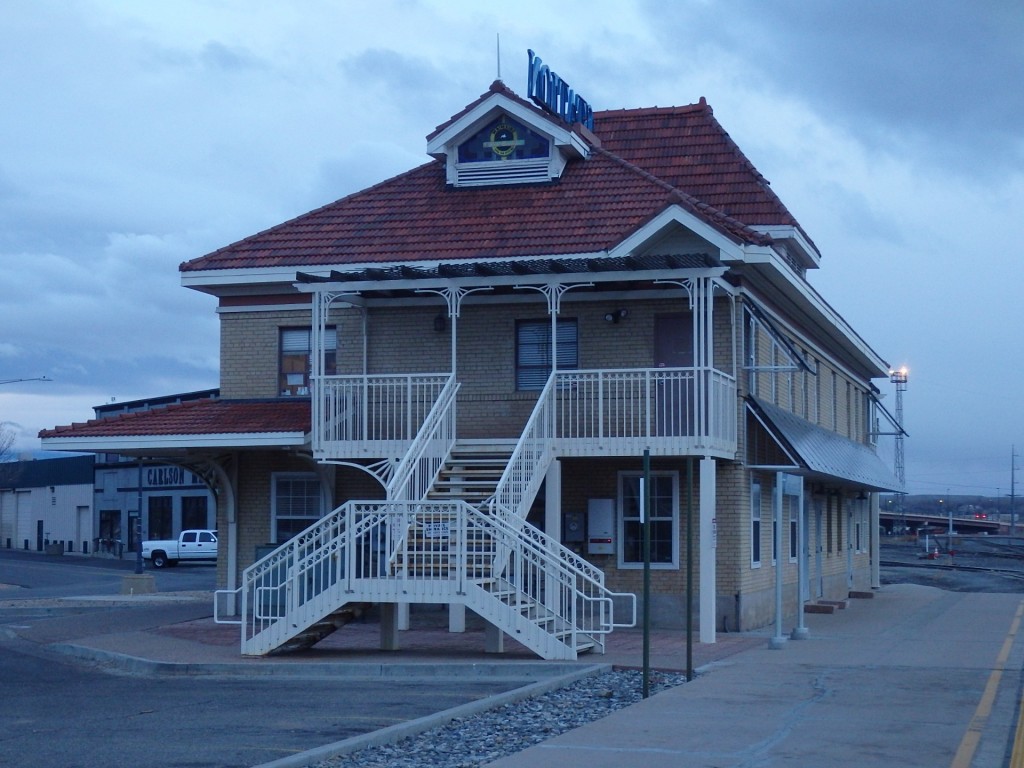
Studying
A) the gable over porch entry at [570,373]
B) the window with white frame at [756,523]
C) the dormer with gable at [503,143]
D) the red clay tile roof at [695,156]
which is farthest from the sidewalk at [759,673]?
the dormer with gable at [503,143]

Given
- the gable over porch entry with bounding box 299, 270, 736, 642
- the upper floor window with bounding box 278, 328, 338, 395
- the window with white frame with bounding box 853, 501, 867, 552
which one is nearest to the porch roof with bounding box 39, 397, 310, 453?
the upper floor window with bounding box 278, 328, 338, 395

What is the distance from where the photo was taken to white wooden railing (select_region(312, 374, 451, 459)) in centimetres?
2191

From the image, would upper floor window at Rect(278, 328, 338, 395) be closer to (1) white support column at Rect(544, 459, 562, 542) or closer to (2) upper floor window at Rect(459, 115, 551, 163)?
(2) upper floor window at Rect(459, 115, 551, 163)

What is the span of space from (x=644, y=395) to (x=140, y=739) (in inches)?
488

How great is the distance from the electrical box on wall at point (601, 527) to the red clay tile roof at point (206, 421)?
16.2 feet

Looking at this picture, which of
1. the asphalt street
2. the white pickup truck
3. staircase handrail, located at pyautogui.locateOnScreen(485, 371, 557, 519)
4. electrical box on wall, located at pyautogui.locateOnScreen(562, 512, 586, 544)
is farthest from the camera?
the white pickup truck

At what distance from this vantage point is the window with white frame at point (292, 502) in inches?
981

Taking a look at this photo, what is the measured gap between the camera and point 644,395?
22.6 meters

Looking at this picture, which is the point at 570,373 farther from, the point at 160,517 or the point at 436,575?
the point at 160,517

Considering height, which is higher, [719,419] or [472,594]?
[719,419]

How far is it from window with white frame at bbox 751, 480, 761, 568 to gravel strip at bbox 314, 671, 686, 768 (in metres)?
8.16

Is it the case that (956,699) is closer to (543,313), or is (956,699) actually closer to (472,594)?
(472,594)

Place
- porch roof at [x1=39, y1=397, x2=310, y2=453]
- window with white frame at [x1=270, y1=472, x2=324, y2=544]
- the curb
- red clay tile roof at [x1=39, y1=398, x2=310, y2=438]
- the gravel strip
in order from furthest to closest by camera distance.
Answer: window with white frame at [x1=270, y1=472, x2=324, y2=544] → red clay tile roof at [x1=39, y1=398, x2=310, y2=438] → porch roof at [x1=39, y1=397, x2=310, y2=453] → the gravel strip → the curb

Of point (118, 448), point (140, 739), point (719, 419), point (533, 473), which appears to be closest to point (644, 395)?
point (719, 419)
